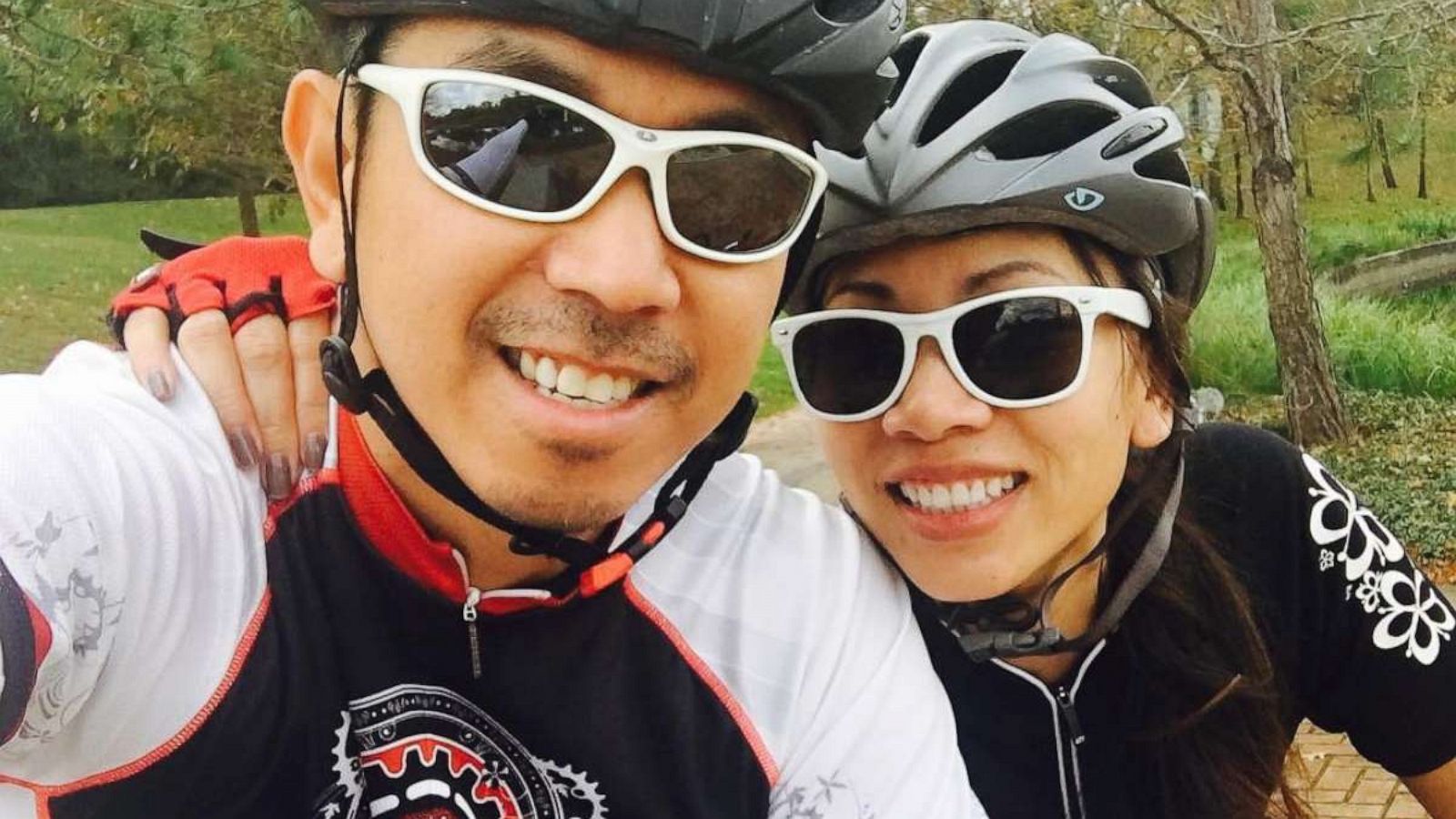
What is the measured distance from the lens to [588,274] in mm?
1472

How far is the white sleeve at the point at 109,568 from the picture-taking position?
1237 mm

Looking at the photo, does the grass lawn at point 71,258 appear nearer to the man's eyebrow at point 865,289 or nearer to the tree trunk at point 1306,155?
the man's eyebrow at point 865,289

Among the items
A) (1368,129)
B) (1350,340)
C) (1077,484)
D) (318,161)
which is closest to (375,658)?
(318,161)

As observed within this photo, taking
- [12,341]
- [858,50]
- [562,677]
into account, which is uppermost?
[858,50]

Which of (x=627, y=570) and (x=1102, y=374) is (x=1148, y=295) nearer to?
(x=1102, y=374)

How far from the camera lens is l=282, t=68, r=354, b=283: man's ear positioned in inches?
68.4

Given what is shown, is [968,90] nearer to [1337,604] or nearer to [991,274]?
[991,274]

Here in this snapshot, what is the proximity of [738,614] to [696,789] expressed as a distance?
0.26 m

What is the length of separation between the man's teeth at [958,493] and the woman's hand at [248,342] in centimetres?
96

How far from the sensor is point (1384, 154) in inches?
721

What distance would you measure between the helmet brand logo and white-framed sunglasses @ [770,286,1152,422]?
5.5 inches

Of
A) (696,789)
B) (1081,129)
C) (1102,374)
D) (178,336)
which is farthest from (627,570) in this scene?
(1081,129)

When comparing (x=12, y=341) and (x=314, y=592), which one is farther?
(x=12, y=341)

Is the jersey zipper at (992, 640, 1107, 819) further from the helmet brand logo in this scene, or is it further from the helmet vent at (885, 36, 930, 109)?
the helmet vent at (885, 36, 930, 109)
